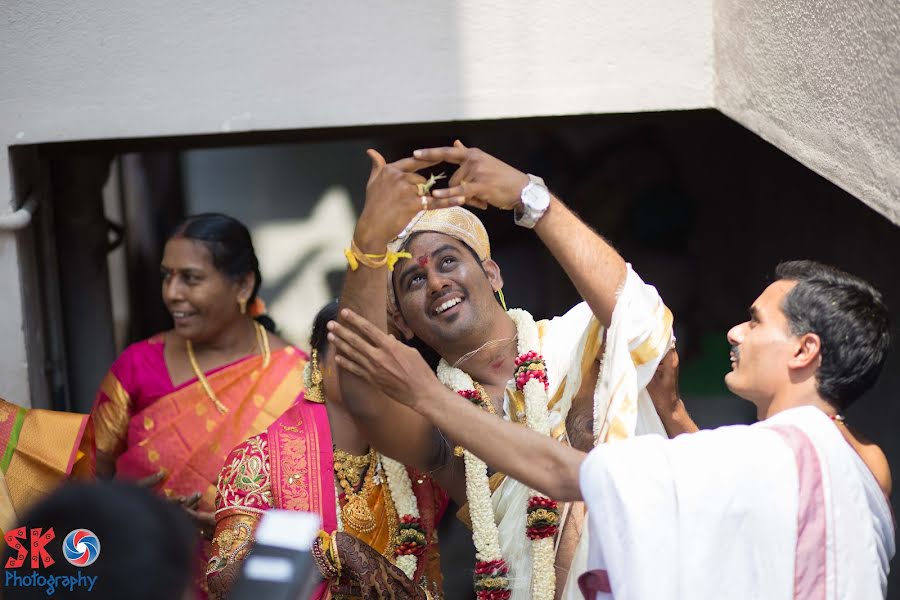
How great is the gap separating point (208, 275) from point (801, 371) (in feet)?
8.67

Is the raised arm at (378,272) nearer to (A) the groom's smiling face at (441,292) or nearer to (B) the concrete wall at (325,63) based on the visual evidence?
(A) the groom's smiling face at (441,292)

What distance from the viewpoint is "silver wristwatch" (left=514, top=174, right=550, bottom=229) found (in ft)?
9.30

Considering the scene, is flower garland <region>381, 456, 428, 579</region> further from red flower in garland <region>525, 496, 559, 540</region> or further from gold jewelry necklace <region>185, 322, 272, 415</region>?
gold jewelry necklace <region>185, 322, 272, 415</region>

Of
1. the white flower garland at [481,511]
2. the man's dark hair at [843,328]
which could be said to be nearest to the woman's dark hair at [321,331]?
the white flower garland at [481,511]

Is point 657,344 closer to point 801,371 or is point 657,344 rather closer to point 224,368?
point 801,371

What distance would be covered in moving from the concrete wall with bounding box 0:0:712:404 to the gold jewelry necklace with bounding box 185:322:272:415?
0.83 metres

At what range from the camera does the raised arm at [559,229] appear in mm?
2797

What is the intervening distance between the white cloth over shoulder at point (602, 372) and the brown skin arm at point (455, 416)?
0.43m

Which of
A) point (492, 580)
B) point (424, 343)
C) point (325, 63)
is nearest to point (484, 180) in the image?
point (424, 343)

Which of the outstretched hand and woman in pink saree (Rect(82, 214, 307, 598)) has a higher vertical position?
the outstretched hand

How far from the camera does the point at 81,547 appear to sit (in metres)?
1.61

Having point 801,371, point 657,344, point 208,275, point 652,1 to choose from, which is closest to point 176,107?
point 208,275

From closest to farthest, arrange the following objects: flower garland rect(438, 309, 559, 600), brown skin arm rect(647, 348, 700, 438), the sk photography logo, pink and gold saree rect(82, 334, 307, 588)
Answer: the sk photography logo < flower garland rect(438, 309, 559, 600) < brown skin arm rect(647, 348, 700, 438) < pink and gold saree rect(82, 334, 307, 588)

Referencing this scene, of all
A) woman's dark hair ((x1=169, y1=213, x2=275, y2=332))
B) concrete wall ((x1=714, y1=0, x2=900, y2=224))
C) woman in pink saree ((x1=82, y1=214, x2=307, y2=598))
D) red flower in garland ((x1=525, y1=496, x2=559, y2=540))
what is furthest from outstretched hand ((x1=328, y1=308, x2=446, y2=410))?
woman's dark hair ((x1=169, y1=213, x2=275, y2=332))
